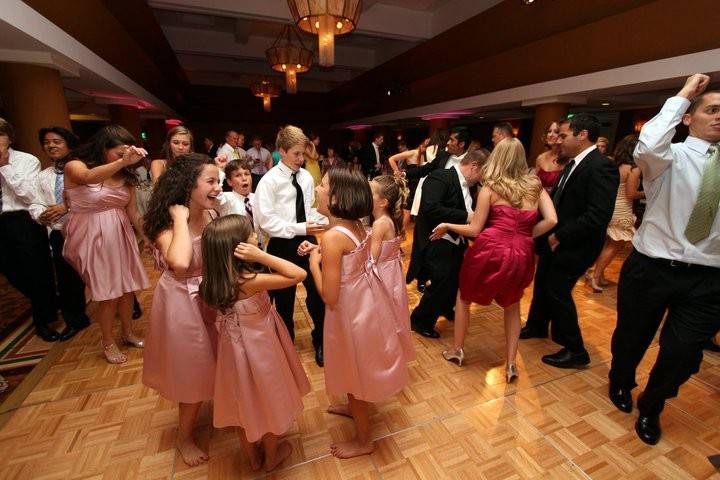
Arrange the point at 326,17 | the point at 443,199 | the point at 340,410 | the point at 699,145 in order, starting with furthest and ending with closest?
the point at 326,17 → the point at 443,199 → the point at 340,410 → the point at 699,145

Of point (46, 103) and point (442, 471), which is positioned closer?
point (442, 471)

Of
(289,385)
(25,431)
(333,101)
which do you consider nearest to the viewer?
(289,385)

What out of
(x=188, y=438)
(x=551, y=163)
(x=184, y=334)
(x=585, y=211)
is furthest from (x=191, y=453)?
A: (x=551, y=163)

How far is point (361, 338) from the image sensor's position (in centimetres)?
158

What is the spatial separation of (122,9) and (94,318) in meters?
5.02

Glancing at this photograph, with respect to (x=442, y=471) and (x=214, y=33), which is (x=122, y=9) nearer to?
(x=214, y=33)

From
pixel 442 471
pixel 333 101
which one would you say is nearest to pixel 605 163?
pixel 442 471

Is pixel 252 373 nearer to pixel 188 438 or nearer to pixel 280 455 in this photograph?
pixel 280 455

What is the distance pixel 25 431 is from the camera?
1.94m

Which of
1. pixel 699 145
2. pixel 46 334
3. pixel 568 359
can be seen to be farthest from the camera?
pixel 46 334

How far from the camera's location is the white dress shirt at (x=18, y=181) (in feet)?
8.37

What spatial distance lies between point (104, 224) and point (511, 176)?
2.72m

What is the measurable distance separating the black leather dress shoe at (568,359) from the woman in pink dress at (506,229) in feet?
1.53

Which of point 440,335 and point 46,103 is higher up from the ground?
point 46,103
